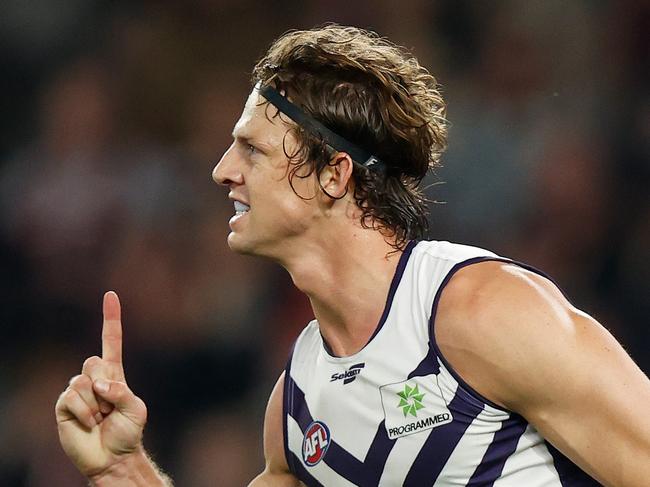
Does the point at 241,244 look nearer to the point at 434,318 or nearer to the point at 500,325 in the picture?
the point at 434,318

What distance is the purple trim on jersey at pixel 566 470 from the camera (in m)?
2.99

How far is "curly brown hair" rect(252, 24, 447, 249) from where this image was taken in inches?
135

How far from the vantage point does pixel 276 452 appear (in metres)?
3.63

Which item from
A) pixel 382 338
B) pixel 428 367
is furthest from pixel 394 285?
pixel 428 367

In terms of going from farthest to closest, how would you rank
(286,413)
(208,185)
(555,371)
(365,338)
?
(208,185) < (286,413) < (365,338) < (555,371)

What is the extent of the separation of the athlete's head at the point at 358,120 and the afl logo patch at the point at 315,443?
0.61 m

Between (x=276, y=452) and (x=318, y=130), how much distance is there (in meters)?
1.06

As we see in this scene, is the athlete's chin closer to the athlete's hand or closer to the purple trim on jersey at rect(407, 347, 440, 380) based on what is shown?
the athlete's hand

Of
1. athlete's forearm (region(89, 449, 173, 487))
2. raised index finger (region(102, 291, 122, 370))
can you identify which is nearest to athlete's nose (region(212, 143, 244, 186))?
raised index finger (region(102, 291, 122, 370))

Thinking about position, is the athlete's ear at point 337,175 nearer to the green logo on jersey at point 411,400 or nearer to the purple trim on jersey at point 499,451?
the green logo on jersey at point 411,400

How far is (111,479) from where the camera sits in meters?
3.36

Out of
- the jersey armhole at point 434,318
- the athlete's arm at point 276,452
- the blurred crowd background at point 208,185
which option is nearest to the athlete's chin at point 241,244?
the athlete's arm at point 276,452

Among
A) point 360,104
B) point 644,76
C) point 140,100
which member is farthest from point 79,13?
point 360,104

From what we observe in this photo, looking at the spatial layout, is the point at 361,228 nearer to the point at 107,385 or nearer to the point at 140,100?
the point at 107,385
